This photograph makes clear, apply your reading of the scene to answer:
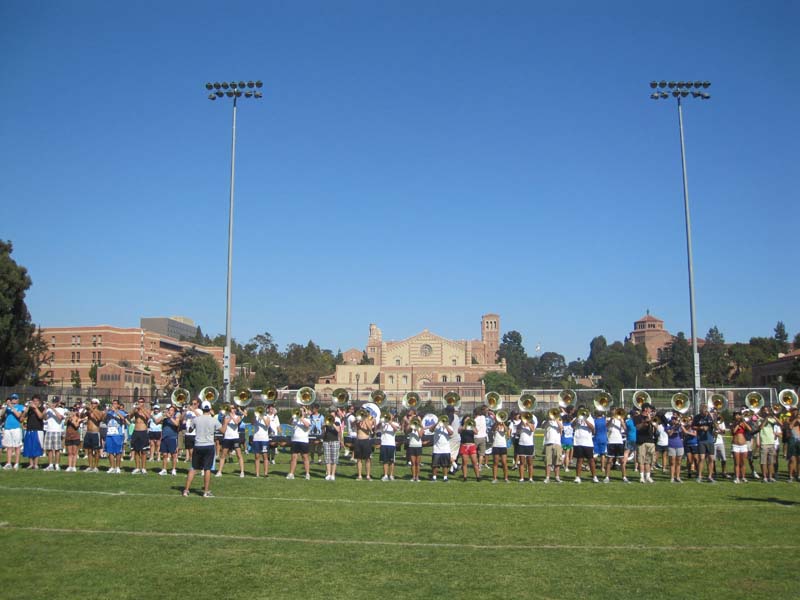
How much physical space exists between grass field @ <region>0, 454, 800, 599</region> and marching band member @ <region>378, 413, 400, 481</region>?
2.57m

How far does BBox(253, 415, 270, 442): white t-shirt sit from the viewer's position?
19891mm

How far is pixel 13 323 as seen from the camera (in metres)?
56.3

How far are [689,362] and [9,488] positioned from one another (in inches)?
4536

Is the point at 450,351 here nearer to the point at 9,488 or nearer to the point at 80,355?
the point at 80,355

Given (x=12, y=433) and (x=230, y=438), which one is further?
(x=12, y=433)

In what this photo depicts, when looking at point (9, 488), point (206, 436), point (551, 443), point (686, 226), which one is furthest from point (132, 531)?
point (686, 226)

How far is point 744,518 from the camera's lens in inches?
520

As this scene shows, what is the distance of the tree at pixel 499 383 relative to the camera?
368 feet

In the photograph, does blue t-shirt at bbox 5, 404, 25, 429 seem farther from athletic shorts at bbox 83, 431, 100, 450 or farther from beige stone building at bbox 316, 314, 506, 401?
beige stone building at bbox 316, 314, 506, 401

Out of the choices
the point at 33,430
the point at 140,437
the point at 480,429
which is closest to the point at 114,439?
the point at 140,437

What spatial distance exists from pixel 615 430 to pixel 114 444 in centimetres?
1380

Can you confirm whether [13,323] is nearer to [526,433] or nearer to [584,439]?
[526,433]

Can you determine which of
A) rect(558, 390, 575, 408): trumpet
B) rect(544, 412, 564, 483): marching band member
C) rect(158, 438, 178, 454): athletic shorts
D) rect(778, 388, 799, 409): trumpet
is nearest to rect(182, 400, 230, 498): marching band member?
rect(158, 438, 178, 454): athletic shorts

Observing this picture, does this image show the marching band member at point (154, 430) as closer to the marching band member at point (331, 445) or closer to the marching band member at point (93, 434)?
the marching band member at point (93, 434)
